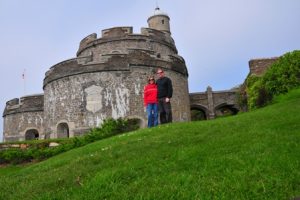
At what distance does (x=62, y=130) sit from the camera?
2122 centimetres

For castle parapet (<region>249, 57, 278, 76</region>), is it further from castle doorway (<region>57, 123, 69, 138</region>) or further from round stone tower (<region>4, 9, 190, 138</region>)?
castle doorway (<region>57, 123, 69, 138</region>)

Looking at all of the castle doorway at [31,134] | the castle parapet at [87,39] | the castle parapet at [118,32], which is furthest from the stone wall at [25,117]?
the castle parapet at [118,32]

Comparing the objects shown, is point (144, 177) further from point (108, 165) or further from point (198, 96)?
point (198, 96)

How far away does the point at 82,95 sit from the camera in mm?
20062

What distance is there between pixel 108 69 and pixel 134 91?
1.81 metres

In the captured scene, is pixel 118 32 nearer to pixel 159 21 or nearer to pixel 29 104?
pixel 29 104

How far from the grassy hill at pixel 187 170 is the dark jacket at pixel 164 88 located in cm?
378

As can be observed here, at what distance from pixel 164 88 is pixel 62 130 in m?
10.8

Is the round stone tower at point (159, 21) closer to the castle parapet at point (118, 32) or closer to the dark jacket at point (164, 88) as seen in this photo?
the castle parapet at point (118, 32)

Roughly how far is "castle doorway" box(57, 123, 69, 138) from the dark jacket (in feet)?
33.6

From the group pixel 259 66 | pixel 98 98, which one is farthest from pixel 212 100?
pixel 98 98

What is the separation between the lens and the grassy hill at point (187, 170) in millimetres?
4871

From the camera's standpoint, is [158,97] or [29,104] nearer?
[158,97]

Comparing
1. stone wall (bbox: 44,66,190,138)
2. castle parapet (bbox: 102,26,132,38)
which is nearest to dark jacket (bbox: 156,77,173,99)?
stone wall (bbox: 44,66,190,138)
